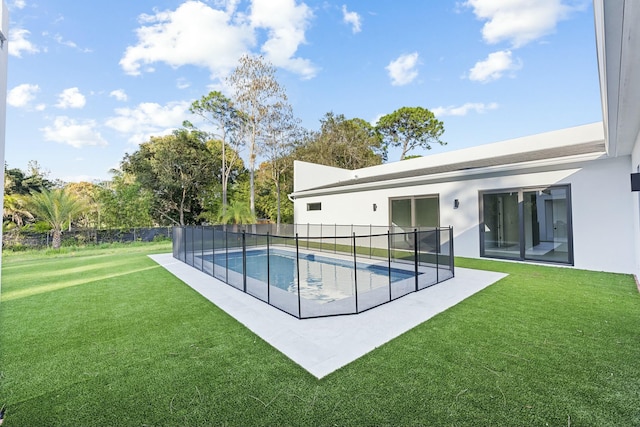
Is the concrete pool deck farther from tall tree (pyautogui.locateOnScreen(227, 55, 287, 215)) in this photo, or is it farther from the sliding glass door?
tall tree (pyautogui.locateOnScreen(227, 55, 287, 215))

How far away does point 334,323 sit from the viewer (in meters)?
4.00

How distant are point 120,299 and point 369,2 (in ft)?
46.7

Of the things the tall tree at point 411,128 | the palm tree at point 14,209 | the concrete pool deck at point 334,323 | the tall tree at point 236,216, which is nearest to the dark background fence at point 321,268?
the concrete pool deck at point 334,323

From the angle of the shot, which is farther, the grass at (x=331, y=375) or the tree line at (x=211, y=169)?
the tree line at (x=211, y=169)

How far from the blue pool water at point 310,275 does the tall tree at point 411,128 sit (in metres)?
22.9

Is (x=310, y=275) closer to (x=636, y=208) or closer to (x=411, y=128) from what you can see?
(x=636, y=208)

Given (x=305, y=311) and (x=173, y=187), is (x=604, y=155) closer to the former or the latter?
(x=305, y=311)

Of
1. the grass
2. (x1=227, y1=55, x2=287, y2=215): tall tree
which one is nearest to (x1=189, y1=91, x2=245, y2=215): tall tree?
(x1=227, y1=55, x2=287, y2=215): tall tree

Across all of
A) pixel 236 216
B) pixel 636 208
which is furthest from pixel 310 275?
pixel 236 216

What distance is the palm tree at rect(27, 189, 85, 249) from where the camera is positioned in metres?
13.1

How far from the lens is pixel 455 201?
369 inches

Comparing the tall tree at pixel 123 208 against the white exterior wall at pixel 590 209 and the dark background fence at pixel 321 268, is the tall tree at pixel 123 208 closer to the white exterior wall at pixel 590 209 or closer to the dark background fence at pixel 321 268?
the dark background fence at pixel 321 268

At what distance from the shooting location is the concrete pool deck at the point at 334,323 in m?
3.12

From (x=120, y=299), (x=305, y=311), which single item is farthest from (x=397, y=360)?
(x=120, y=299)
